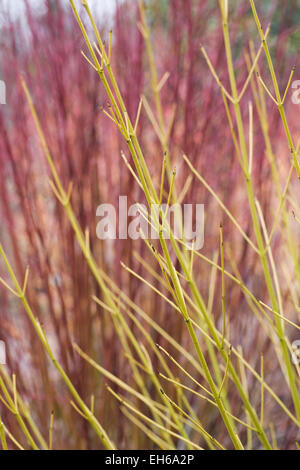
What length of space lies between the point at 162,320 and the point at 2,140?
58cm

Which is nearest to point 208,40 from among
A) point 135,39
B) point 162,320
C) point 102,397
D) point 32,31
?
point 135,39

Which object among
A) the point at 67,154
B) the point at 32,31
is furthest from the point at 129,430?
the point at 32,31

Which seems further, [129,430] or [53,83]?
[129,430]

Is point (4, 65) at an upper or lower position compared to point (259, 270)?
upper

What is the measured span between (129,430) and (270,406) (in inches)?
18.4

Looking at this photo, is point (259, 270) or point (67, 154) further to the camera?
point (259, 270)

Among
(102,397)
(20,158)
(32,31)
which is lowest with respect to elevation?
(102,397)

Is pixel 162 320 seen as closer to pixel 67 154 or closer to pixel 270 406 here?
pixel 67 154

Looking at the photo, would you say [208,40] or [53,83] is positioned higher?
[208,40]

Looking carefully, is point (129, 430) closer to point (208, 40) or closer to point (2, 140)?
point (2, 140)

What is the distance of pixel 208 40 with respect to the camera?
162 centimetres

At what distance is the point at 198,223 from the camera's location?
1.35 metres
